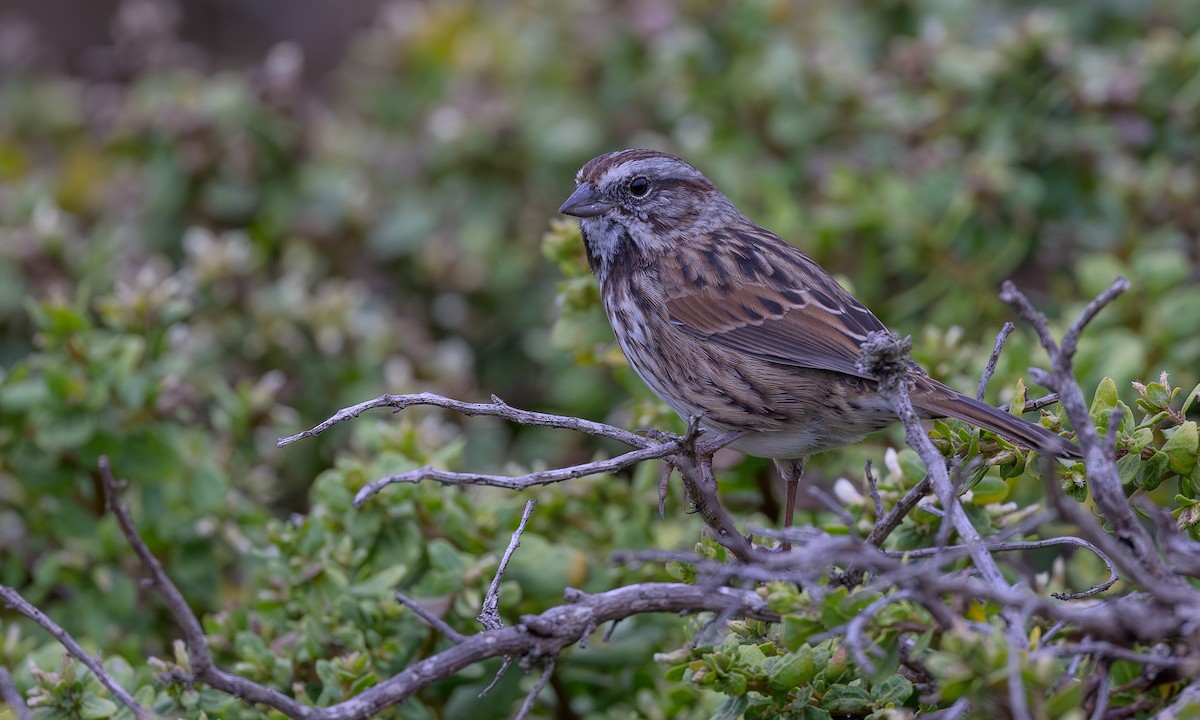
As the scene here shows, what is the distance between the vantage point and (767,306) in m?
3.51

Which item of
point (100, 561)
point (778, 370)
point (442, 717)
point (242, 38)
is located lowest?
point (442, 717)

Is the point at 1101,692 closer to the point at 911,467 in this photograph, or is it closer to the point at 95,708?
the point at 911,467

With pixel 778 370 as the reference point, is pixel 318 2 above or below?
above

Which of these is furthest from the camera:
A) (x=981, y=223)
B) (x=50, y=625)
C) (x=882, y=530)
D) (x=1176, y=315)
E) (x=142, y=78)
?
(x=142, y=78)

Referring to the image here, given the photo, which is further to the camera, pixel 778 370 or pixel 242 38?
pixel 242 38

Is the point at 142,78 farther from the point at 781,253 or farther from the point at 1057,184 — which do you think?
the point at 1057,184

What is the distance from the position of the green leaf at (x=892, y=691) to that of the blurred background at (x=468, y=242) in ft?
3.28

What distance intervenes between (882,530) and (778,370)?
0.88 meters

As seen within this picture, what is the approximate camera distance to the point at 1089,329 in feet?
13.0

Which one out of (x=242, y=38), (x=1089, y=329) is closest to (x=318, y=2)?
(x=242, y=38)

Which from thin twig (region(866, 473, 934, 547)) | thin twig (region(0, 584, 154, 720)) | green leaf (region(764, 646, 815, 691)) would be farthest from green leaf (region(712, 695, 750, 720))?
thin twig (region(0, 584, 154, 720))

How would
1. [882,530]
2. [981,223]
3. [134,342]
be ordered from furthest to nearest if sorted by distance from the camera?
[981,223]
[134,342]
[882,530]

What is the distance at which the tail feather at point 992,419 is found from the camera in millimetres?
2445

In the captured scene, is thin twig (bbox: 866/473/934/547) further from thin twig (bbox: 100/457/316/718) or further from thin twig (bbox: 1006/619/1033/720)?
thin twig (bbox: 100/457/316/718)
